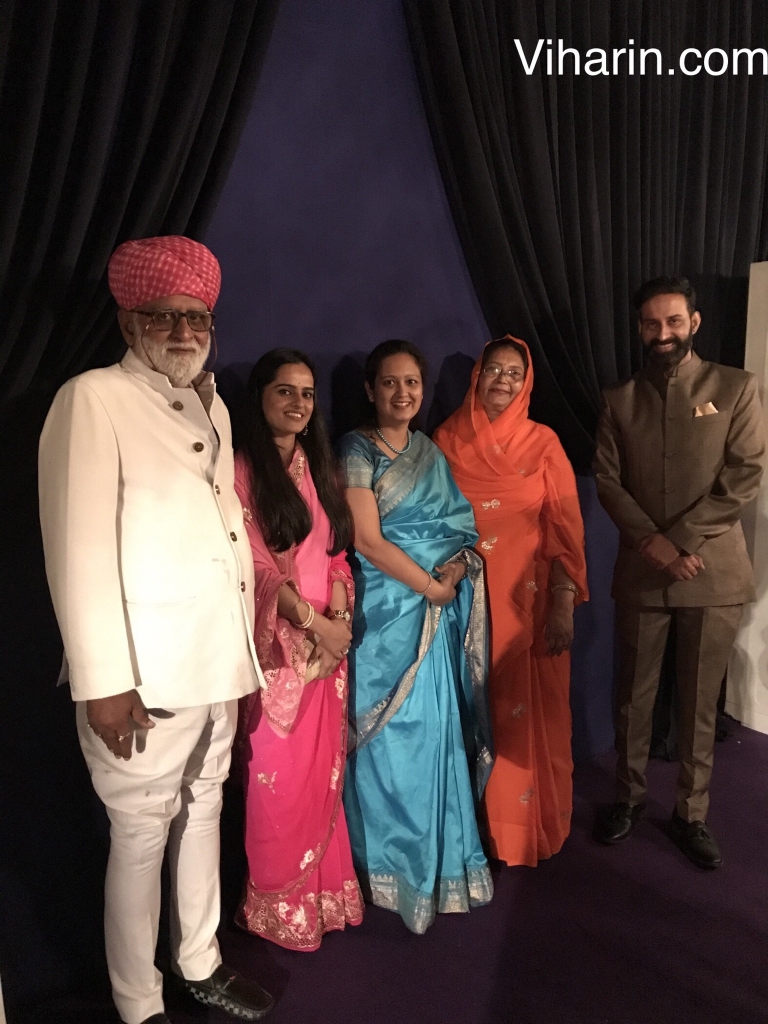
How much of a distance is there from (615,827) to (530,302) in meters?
1.74

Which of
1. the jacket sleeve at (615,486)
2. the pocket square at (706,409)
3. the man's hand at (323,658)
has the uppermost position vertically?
the pocket square at (706,409)

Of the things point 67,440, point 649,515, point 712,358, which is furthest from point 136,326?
point 712,358

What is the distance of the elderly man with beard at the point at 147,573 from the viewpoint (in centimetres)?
135

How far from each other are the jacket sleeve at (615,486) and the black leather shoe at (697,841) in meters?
0.89

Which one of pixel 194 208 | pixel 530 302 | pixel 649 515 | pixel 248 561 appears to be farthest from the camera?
pixel 530 302

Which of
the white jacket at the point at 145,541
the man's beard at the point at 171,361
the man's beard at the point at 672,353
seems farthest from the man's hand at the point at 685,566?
the man's beard at the point at 171,361

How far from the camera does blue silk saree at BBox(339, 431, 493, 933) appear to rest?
6.55 ft

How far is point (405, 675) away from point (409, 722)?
0.41 feet

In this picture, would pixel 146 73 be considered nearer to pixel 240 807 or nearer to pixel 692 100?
pixel 240 807

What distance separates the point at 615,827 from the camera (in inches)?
92.8

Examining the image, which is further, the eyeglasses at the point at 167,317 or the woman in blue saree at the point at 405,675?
the woman in blue saree at the point at 405,675

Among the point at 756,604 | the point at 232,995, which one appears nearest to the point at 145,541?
the point at 232,995

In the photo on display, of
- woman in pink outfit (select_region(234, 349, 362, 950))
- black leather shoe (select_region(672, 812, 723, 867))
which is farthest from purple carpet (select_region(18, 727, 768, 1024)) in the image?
woman in pink outfit (select_region(234, 349, 362, 950))

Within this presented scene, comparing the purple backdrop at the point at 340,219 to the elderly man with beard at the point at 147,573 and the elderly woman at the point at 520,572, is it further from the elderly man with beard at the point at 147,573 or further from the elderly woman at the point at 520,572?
the elderly man with beard at the point at 147,573
